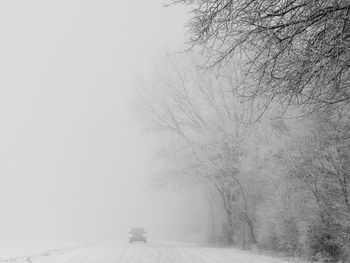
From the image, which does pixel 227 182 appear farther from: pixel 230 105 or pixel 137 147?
pixel 137 147

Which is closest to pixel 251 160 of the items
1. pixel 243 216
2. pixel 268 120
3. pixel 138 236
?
pixel 268 120

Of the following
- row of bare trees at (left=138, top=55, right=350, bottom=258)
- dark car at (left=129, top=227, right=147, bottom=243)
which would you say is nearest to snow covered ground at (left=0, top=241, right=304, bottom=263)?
row of bare trees at (left=138, top=55, right=350, bottom=258)

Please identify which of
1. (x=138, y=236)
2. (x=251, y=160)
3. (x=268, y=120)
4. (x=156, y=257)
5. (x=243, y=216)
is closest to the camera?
(x=156, y=257)

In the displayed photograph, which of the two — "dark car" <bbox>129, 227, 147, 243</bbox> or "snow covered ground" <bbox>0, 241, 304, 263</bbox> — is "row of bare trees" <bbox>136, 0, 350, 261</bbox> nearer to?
"snow covered ground" <bbox>0, 241, 304, 263</bbox>

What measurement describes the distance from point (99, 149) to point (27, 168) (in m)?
39.1

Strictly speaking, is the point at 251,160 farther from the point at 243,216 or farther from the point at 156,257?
the point at 156,257

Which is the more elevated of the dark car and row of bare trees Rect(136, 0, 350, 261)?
row of bare trees Rect(136, 0, 350, 261)

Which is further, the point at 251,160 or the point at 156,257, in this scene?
the point at 251,160

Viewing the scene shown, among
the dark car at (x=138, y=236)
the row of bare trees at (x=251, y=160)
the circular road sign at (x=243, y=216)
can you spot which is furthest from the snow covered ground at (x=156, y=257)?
the dark car at (x=138, y=236)

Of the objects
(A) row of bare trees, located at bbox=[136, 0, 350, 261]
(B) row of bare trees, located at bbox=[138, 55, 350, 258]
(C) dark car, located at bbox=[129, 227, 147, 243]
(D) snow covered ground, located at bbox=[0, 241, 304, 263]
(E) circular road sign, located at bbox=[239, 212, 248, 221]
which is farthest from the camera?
(C) dark car, located at bbox=[129, 227, 147, 243]

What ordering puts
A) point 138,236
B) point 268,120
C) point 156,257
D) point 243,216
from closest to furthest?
1. point 156,257
2. point 268,120
3. point 243,216
4. point 138,236

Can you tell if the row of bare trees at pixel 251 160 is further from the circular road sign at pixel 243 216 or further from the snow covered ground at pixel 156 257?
the snow covered ground at pixel 156 257

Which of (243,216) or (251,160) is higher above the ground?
(251,160)

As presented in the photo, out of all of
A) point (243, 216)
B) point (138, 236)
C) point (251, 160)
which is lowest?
point (138, 236)
